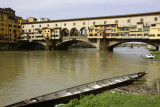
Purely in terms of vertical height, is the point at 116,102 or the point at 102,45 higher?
the point at 102,45

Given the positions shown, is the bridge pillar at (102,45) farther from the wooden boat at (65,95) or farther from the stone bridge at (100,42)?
the wooden boat at (65,95)

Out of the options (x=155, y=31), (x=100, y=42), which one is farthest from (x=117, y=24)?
(x=155, y=31)

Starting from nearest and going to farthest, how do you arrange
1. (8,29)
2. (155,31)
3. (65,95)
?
(65,95)
(155,31)
(8,29)

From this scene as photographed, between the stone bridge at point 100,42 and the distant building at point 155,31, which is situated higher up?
the distant building at point 155,31

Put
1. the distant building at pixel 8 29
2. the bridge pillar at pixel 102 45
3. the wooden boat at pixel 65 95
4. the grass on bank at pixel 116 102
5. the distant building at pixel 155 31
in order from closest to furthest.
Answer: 1. the wooden boat at pixel 65 95
2. the grass on bank at pixel 116 102
3. the distant building at pixel 155 31
4. the bridge pillar at pixel 102 45
5. the distant building at pixel 8 29

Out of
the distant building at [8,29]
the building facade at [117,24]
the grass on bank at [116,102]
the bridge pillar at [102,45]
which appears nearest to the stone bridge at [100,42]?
the bridge pillar at [102,45]

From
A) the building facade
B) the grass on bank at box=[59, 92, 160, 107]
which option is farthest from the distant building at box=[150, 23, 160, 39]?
the grass on bank at box=[59, 92, 160, 107]

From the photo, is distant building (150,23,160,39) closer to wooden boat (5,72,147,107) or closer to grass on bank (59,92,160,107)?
wooden boat (5,72,147,107)

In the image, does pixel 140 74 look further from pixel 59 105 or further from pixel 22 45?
pixel 22 45

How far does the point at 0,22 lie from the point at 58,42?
89.6 feet

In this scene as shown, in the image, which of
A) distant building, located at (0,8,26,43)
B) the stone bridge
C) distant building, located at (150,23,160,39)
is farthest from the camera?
distant building, located at (0,8,26,43)

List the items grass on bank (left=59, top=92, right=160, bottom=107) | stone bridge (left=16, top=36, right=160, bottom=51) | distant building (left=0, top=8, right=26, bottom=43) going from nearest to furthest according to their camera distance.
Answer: grass on bank (left=59, top=92, right=160, bottom=107)
stone bridge (left=16, top=36, right=160, bottom=51)
distant building (left=0, top=8, right=26, bottom=43)

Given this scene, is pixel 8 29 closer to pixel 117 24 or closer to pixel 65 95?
pixel 117 24

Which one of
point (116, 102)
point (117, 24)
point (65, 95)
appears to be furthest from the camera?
point (117, 24)
